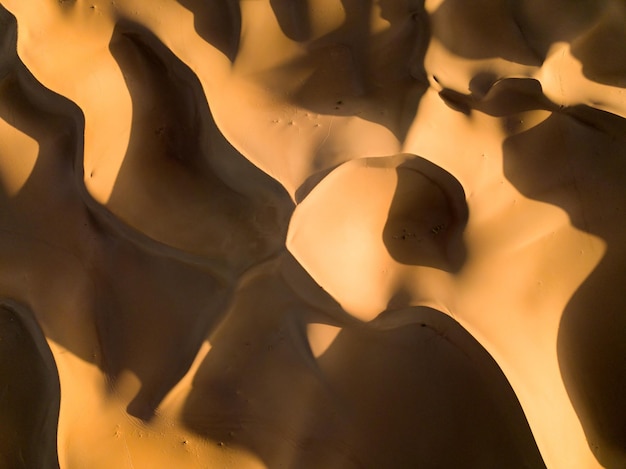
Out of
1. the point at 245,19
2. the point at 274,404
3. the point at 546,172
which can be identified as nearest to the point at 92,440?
the point at 274,404

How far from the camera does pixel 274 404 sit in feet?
3.51

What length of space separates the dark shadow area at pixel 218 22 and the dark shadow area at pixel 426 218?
1.46ft

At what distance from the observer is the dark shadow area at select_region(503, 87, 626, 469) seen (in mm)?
1060

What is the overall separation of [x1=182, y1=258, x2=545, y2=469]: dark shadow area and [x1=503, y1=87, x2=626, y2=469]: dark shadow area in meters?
0.22

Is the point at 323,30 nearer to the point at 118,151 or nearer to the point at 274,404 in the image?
the point at 118,151

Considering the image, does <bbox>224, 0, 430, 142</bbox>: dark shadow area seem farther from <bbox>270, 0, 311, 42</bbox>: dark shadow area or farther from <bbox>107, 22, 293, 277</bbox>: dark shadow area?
<bbox>107, 22, 293, 277</bbox>: dark shadow area

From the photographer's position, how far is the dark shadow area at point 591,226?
1060 mm

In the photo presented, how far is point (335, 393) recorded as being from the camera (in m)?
1.07

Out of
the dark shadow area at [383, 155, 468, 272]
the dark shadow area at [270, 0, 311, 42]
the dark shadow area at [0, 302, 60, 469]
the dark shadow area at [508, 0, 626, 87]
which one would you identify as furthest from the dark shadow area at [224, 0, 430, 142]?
the dark shadow area at [0, 302, 60, 469]

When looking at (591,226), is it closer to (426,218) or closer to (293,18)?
(426,218)

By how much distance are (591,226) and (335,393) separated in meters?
0.64

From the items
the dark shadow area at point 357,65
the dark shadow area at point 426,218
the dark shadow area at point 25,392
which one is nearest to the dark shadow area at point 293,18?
the dark shadow area at point 357,65

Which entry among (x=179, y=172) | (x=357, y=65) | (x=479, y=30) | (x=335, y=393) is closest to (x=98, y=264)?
(x=179, y=172)

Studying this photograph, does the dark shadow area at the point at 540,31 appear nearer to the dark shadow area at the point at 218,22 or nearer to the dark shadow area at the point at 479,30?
the dark shadow area at the point at 479,30
